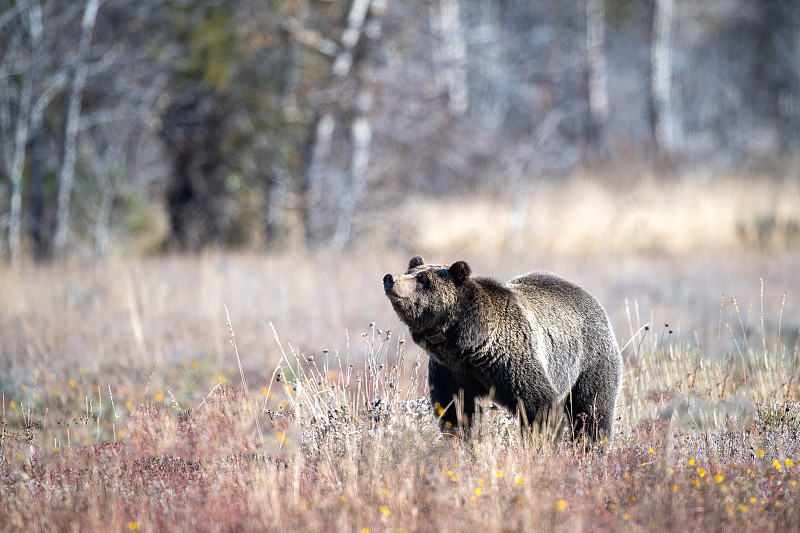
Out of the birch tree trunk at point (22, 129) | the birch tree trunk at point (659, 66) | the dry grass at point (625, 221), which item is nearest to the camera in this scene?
the birch tree trunk at point (22, 129)

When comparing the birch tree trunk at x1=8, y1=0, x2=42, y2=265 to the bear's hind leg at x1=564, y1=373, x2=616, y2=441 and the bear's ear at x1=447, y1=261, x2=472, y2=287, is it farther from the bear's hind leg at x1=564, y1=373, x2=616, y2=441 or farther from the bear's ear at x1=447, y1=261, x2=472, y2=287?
the bear's hind leg at x1=564, y1=373, x2=616, y2=441

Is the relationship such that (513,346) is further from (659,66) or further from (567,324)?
(659,66)

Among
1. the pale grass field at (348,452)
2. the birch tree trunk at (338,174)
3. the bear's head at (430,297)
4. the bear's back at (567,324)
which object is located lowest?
the pale grass field at (348,452)

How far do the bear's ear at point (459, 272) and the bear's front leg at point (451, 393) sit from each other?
1.83 feet

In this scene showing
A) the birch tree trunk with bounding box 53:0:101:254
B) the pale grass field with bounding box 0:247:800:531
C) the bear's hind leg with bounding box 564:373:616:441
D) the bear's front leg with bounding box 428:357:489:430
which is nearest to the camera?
the pale grass field with bounding box 0:247:800:531

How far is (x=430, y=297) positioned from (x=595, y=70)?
2390 cm

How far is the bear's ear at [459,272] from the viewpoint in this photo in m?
4.52

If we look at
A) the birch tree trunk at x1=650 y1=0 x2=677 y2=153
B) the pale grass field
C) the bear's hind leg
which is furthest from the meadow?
the birch tree trunk at x1=650 y1=0 x2=677 y2=153

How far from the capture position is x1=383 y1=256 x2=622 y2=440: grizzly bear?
4.47m

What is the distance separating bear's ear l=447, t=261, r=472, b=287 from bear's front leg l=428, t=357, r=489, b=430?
0.56 m

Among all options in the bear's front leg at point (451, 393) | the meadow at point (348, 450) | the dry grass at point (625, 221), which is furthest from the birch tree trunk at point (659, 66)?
the bear's front leg at point (451, 393)

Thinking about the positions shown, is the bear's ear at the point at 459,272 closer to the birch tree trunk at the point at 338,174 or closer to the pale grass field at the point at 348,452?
the pale grass field at the point at 348,452

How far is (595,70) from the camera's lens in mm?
26469

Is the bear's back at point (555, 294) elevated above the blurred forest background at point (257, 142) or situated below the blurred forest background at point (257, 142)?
below
